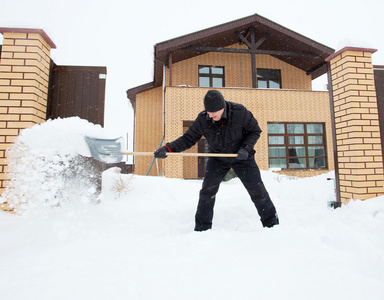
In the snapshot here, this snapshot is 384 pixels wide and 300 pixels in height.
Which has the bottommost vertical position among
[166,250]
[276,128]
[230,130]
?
[166,250]

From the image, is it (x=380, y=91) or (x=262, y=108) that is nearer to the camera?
(x=380, y=91)

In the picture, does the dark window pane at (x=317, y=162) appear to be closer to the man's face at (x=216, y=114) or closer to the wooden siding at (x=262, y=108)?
the wooden siding at (x=262, y=108)

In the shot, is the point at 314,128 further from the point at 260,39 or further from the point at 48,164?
the point at 48,164

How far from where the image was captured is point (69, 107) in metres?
3.42

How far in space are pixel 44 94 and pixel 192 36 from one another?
6.53 m

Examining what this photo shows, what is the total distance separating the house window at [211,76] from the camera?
976 centimetres

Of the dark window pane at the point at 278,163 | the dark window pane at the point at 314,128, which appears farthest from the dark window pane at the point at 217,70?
the dark window pane at the point at 278,163

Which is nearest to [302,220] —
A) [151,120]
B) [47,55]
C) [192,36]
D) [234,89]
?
[47,55]

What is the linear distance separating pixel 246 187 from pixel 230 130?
66 cm

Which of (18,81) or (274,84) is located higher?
(274,84)

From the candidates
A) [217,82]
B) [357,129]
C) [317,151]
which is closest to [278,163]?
[317,151]

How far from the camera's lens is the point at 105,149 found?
8.05ft

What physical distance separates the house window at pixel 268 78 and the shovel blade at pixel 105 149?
353 inches

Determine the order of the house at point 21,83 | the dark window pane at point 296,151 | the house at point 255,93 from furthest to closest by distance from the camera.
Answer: the dark window pane at point 296,151 → the house at point 255,93 → the house at point 21,83
